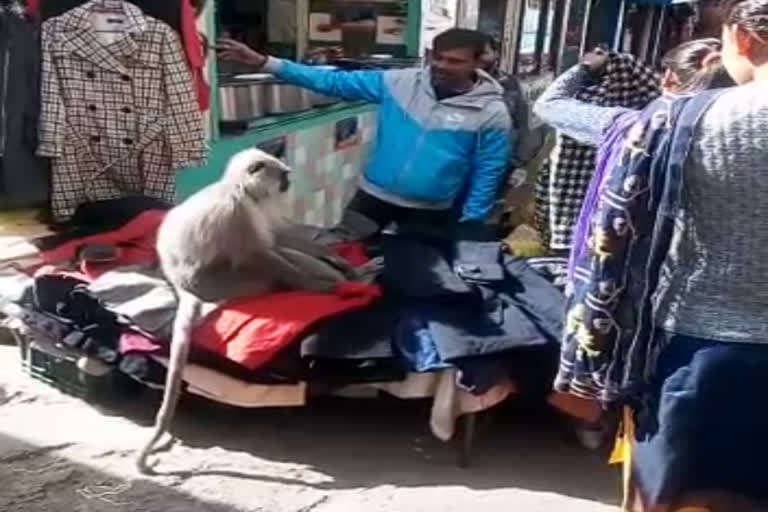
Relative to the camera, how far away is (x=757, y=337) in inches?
84.7

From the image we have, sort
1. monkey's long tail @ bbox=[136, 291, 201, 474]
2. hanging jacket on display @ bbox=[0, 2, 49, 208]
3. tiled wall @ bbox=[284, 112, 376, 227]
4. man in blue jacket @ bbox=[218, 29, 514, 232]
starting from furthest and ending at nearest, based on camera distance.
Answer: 1. tiled wall @ bbox=[284, 112, 376, 227]
2. man in blue jacket @ bbox=[218, 29, 514, 232]
3. hanging jacket on display @ bbox=[0, 2, 49, 208]
4. monkey's long tail @ bbox=[136, 291, 201, 474]

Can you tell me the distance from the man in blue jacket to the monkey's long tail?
3.87ft

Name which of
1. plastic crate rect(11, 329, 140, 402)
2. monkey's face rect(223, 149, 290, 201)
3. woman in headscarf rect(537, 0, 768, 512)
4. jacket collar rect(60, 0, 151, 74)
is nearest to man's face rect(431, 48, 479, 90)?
monkey's face rect(223, 149, 290, 201)

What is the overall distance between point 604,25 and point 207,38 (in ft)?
32.6

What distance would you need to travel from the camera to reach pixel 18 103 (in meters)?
3.99

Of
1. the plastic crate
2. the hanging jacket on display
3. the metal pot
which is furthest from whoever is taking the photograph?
the metal pot

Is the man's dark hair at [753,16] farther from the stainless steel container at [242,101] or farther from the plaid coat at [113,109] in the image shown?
the stainless steel container at [242,101]

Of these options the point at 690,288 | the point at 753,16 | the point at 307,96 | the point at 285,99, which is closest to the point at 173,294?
the point at 690,288

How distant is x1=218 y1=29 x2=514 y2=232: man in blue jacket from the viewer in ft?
13.3

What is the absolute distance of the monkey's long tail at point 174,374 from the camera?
333 cm

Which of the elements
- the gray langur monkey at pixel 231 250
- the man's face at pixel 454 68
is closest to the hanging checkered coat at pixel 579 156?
the man's face at pixel 454 68

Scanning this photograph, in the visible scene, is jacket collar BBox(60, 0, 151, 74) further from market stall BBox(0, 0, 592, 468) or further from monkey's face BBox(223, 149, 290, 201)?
monkey's face BBox(223, 149, 290, 201)

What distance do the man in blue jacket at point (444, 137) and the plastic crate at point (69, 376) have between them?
4.25ft

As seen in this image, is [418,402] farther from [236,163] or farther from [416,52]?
[416,52]
